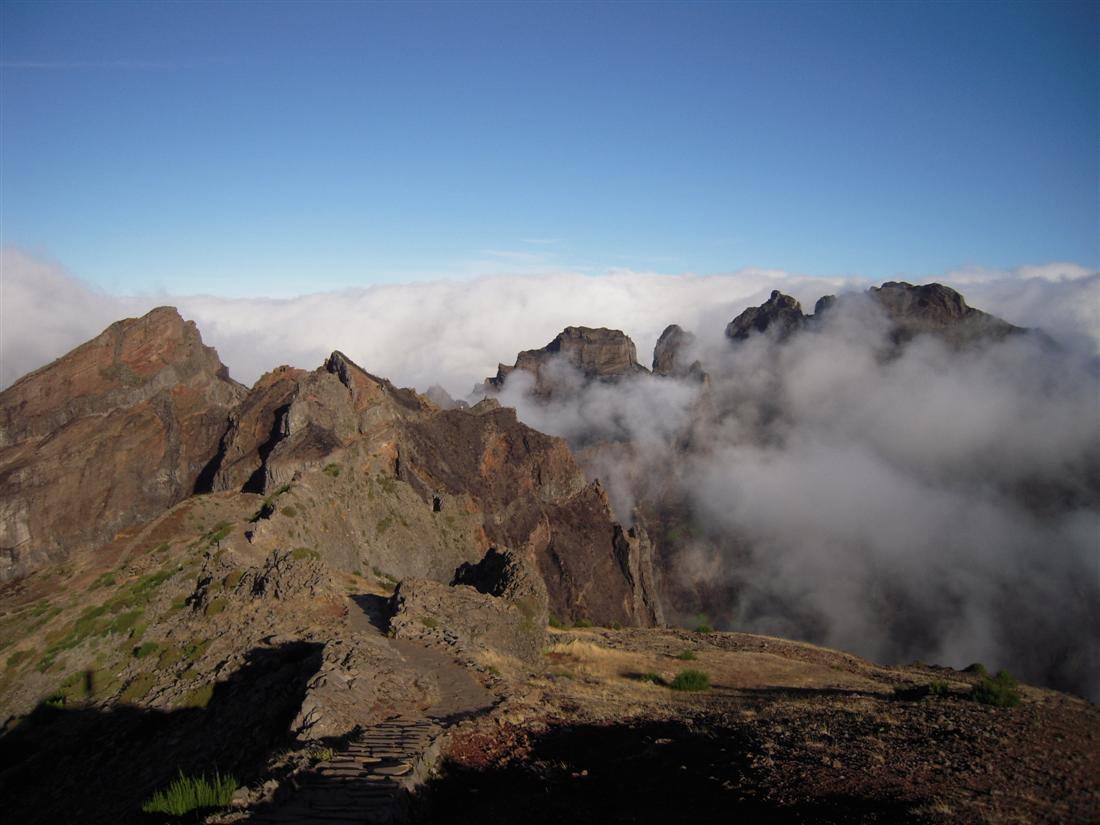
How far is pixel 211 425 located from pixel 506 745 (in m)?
69.5

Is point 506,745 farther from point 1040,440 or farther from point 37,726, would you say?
point 1040,440

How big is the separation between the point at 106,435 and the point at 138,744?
181ft

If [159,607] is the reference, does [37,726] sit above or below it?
below

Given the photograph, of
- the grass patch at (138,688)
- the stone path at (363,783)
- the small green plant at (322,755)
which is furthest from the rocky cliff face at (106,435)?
the stone path at (363,783)

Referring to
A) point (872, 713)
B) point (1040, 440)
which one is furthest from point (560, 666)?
point (1040, 440)

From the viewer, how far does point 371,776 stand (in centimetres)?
1270

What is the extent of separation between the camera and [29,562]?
6125 centimetres

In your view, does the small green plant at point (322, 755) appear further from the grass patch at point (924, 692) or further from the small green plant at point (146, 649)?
the small green plant at point (146, 649)

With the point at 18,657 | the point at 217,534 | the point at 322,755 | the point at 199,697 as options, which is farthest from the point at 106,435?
the point at 322,755

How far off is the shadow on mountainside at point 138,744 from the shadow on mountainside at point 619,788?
19.7ft

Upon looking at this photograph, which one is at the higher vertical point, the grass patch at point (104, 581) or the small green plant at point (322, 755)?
the small green plant at point (322, 755)

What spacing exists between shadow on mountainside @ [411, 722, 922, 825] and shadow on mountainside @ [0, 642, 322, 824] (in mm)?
6000

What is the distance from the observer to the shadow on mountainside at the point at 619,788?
12.3 meters

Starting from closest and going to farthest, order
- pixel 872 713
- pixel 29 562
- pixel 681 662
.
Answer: pixel 872 713, pixel 681 662, pixel 29 562
